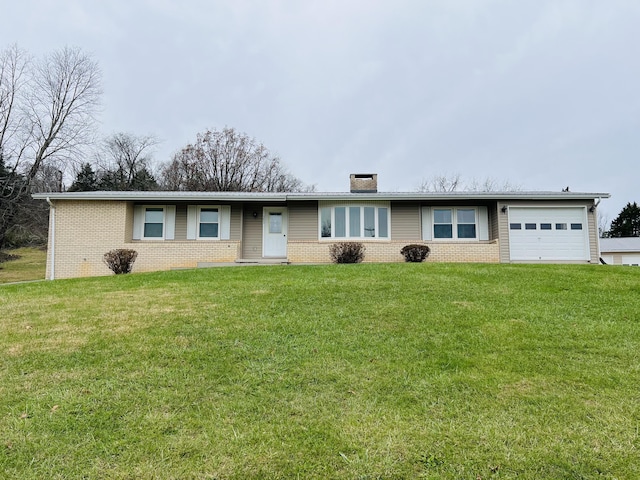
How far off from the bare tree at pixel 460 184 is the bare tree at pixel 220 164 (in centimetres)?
1686

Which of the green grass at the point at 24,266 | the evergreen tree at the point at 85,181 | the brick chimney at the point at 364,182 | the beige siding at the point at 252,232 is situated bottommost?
the green grass at the point at 24,266

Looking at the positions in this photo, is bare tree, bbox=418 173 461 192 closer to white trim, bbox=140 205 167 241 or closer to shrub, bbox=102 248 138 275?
white trim, bbox=140 205 167 241

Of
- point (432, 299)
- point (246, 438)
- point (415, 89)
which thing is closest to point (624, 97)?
point (415, 89)

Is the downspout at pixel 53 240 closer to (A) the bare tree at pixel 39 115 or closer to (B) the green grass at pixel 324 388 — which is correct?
(B) the green grass at pixel 324 388

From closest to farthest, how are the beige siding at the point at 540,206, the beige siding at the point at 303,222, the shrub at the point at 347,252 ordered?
1. the shrub at the point at 347,252
2. the beige siding at the point at 540,206
3. the beige siding at the point at 303,222

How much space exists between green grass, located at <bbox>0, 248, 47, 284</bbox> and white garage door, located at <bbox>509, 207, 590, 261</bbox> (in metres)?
22.1

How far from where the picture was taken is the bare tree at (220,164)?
103 feet

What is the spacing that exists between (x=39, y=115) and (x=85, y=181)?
9.10m

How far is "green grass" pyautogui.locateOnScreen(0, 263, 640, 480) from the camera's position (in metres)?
2.19

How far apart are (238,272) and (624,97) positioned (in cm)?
Result: 2381

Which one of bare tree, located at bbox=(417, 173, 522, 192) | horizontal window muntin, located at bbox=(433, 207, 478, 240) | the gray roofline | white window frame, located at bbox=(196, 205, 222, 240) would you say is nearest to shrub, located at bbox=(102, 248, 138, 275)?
the gray roofline

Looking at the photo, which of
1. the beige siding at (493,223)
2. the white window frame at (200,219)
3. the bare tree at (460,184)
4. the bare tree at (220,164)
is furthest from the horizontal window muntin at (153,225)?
the bare tree at (460,184)

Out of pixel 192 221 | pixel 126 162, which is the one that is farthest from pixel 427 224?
pixel 126 162

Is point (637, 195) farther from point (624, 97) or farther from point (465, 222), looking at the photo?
point (465, 222)
